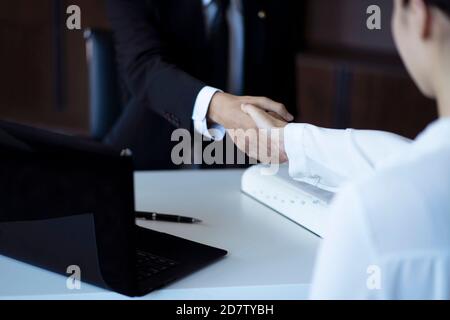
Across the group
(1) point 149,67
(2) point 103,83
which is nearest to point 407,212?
(1) point 149,67

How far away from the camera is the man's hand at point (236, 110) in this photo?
5.40 feet

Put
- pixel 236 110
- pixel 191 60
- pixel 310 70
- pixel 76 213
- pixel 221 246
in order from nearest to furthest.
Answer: pixel 76 213
pixel 221 246
pixel 236 110
pixel 191 60
pixel 310 70

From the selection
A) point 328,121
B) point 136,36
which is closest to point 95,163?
point 136,36

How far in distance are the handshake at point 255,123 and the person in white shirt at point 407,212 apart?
2.11 ft

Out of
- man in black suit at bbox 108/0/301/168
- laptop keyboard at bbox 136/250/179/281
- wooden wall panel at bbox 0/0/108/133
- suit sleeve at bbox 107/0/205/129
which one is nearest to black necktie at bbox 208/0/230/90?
man in black suit at bbox 108/0/301/168

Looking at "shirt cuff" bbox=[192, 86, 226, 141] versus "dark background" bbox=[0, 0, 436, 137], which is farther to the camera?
"dark background" bbox=[0, 0, 436, 137]

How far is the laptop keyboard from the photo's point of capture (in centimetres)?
123

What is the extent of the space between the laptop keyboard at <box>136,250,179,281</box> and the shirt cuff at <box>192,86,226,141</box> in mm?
596

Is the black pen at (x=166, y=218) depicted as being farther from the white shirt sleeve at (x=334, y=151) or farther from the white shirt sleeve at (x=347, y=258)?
the white shirt sleeve at (x=347, y=258)

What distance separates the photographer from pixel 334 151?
4.10 feet

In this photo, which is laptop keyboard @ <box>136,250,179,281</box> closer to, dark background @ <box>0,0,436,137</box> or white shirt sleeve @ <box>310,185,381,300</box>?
white shirt sleeve @ <box>310,185,381,300</box>

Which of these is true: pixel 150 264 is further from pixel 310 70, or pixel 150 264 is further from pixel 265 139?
pixel 310 70

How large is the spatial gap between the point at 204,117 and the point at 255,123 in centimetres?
23

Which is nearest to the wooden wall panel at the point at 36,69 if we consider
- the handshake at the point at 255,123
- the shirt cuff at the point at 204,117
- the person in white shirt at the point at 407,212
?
the shirt cuff at the point at 204,117
